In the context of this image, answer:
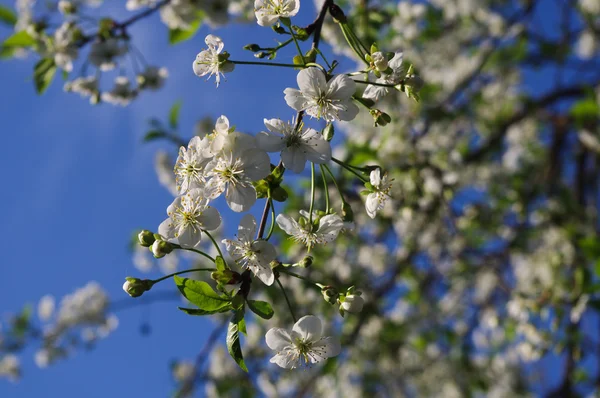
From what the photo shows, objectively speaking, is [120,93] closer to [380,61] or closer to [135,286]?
[135,286]

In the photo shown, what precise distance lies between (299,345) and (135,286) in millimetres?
447

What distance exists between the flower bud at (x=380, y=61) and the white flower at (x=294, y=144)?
219 mm

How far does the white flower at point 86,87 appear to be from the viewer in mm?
2684

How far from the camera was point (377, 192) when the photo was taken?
4.67ft

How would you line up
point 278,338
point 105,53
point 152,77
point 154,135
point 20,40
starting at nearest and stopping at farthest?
point 278,338 → point 105,53 → point 20,40 → point 152,77 → point 154,135

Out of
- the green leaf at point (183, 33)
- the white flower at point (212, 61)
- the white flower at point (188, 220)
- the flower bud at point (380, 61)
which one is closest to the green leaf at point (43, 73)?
the green leaf at point (183, 33)

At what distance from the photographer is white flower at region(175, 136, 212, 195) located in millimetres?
1186

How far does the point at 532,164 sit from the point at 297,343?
5.47m

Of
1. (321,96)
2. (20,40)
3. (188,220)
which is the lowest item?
(188,220)

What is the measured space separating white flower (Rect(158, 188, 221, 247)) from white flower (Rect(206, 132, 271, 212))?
0.07 m

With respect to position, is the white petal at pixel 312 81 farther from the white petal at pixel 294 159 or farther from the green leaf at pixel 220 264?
the green leaf at pixel 220 264

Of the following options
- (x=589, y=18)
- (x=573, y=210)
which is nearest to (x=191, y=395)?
(x=573, y=210)

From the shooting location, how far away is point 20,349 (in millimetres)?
5273

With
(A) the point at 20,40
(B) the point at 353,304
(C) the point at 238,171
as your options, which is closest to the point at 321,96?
(C) the point at 238,171
